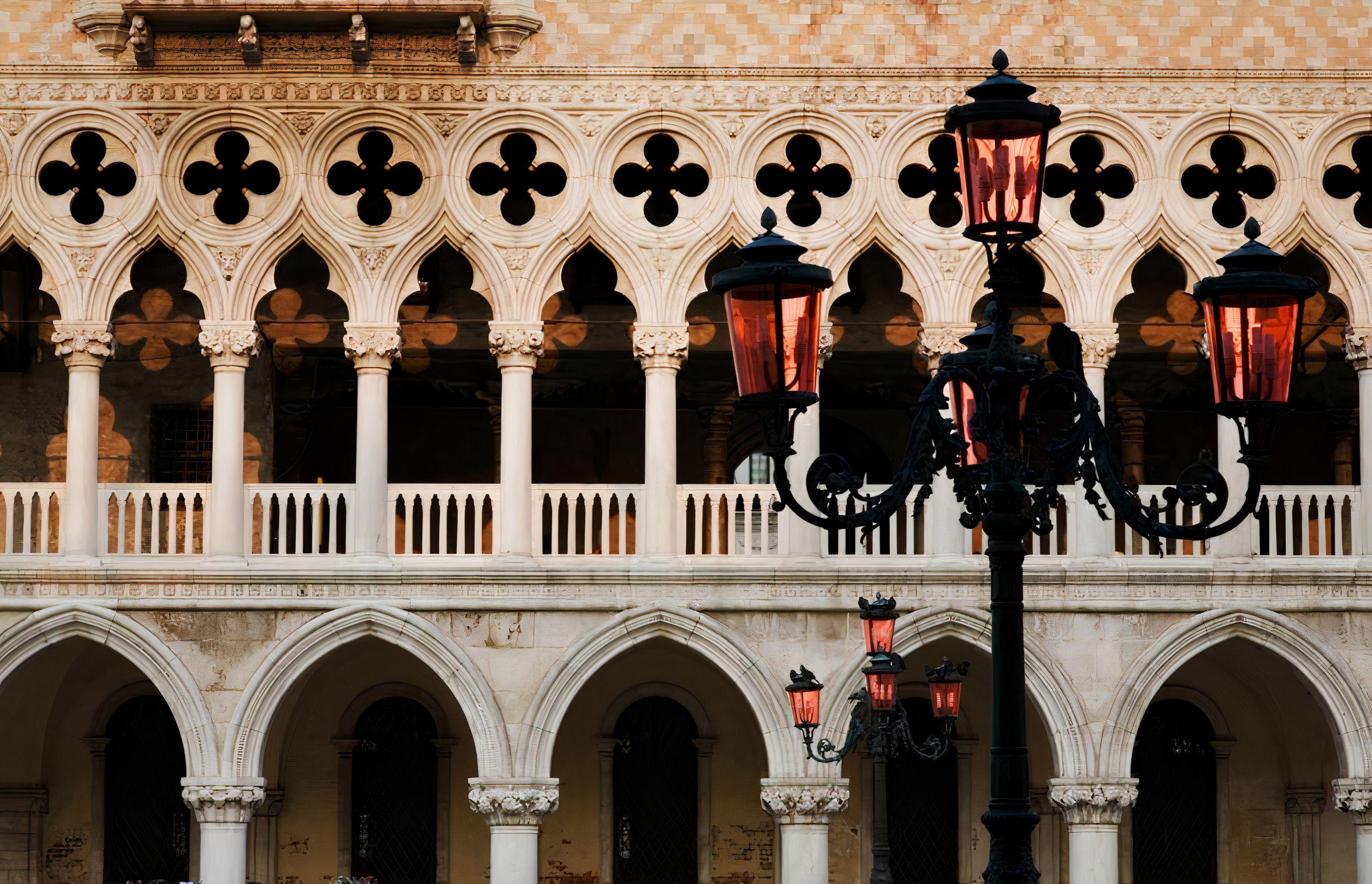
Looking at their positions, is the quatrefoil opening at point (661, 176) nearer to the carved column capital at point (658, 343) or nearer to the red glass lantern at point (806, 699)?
the carved column capital at point (658, 343)

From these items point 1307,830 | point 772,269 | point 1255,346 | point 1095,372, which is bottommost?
point 1307,830

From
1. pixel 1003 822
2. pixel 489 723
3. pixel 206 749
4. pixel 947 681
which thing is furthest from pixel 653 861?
pixel 1003 822

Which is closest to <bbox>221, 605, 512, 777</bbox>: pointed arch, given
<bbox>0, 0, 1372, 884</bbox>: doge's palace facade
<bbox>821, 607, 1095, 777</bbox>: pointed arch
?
<bbox>0, 0, 1372, 884</bbox>: doge's palace facade

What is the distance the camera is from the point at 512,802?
56.2ft

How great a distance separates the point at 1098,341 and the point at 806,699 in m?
4.57

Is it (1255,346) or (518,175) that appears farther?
(518,175)

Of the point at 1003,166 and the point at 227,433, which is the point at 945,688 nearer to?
the point at 227,433

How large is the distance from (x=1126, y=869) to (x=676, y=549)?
5.95 metres

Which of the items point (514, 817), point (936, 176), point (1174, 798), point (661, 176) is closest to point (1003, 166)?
point (936, 176)

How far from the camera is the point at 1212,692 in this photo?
20047 millimetres

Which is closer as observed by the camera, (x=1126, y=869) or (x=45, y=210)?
(x=45, y=210)

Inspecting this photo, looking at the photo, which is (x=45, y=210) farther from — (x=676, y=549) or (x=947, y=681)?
(x=947, y=681)

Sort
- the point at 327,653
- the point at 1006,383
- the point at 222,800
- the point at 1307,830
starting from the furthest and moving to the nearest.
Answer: the point at 1307,830
the point at 327,653
the point at 222,800
the point at 1006,383

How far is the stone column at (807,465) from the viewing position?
17.4m
